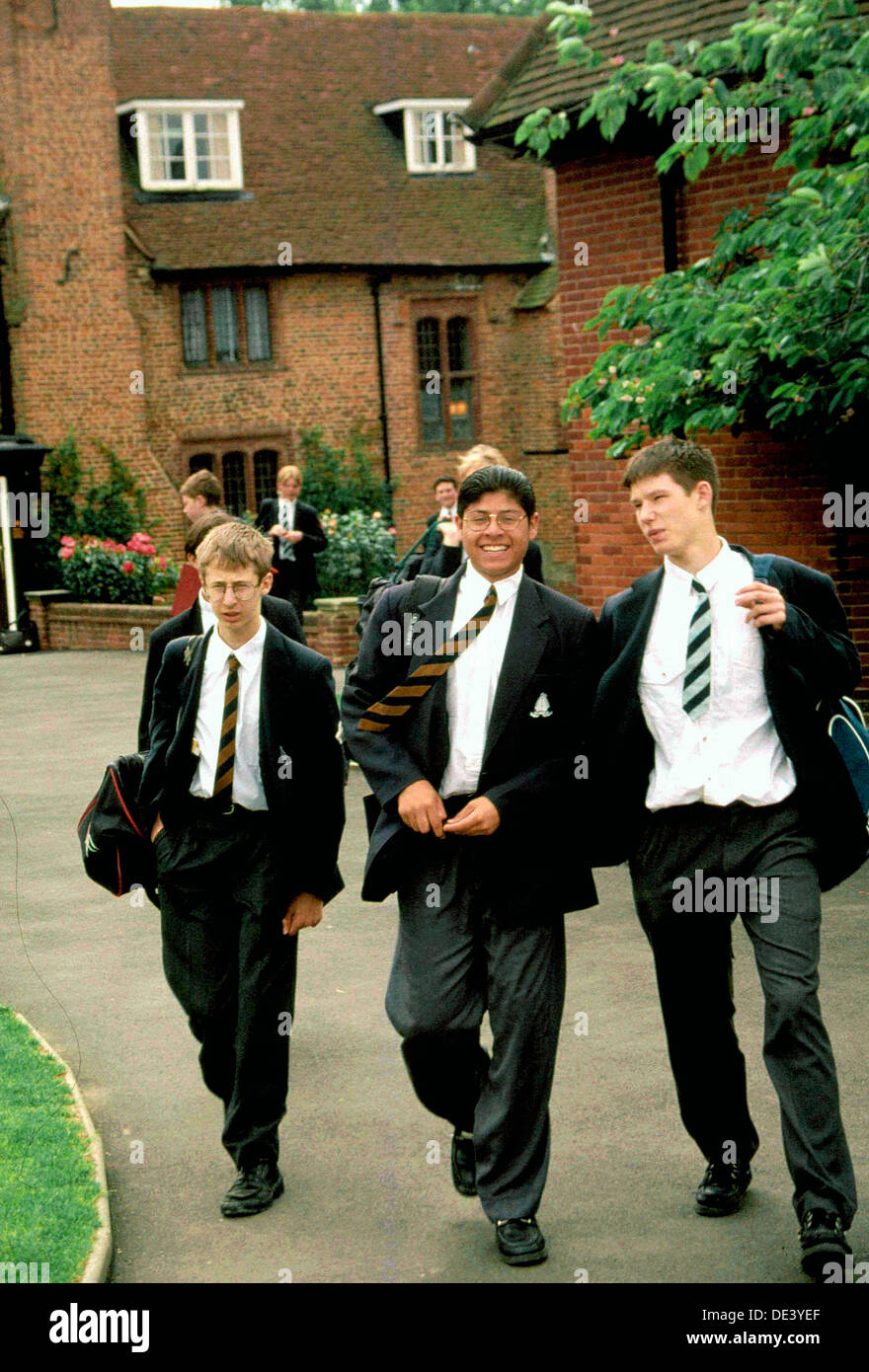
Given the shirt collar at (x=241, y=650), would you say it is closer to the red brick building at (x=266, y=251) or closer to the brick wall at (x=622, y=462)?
the brick wall at (x=622, y=462)

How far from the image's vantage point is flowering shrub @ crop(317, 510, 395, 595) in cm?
2641

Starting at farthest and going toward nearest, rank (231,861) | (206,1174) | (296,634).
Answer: (296,634) < (206,1174) < (231,861)

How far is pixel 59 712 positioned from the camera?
1784 centimetres

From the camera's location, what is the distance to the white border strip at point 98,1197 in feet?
15.8

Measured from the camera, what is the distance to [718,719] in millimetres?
4922

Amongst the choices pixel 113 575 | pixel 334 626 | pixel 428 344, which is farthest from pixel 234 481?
pixel 334 626

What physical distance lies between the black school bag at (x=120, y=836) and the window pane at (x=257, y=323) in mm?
28974

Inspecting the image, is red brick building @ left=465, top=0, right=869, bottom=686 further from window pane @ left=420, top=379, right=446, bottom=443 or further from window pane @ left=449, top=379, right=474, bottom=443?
window pane @ left=449, top=379, right=474, bottom=443

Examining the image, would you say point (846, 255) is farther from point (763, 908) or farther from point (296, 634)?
point (763, 908)

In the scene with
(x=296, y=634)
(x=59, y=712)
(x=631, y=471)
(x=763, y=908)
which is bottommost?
(x=59, y=712)

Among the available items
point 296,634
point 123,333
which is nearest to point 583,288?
point 296,634

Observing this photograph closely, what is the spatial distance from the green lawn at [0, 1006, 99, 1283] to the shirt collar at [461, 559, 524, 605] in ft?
7.16

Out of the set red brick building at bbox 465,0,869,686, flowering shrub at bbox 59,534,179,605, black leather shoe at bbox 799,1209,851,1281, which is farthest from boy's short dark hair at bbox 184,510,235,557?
flowering shrub at bbox 59,534,179,605
